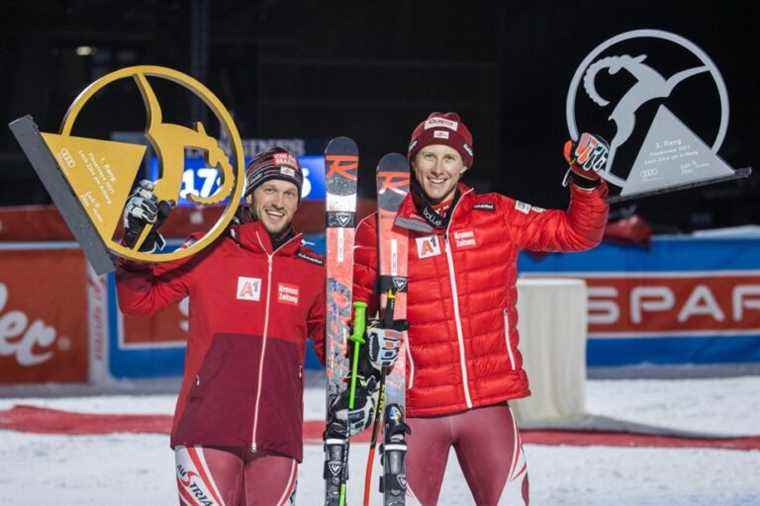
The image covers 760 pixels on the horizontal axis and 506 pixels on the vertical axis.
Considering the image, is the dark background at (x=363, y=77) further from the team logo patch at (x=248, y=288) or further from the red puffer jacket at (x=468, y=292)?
the team logo patch at (x=248, y=288)

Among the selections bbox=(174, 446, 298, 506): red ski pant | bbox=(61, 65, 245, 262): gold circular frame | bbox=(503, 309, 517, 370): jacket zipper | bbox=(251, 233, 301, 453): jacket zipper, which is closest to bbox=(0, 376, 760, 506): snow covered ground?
bbox=(503, 309, 517, 370): jacket zipper

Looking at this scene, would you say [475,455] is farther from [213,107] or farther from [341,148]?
[213,107]

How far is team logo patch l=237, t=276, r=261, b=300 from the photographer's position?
162 inches

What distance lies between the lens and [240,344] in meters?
4.07

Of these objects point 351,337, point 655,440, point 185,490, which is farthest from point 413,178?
point 655,440

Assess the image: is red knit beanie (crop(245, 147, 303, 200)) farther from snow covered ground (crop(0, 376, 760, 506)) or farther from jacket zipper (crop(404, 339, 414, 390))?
snow covered ground (crop(0, 376, 760, 506))

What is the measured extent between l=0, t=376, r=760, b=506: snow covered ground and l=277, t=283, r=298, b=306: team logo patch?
115 inches

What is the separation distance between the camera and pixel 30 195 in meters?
29.1

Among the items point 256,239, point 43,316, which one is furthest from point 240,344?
point 43,316

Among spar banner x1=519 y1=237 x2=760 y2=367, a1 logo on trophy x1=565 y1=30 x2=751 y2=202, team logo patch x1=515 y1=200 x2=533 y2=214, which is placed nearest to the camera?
team logo patch x1=515 y1=200 x2=533 y2=214

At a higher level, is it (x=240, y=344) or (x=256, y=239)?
(x=256, y=239)

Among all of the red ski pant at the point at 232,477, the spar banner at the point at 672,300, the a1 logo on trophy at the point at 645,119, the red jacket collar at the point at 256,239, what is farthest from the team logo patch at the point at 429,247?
the spar banner at the point at 672,300

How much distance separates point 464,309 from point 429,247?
0.26 m

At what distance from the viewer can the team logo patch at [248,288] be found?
4.11m
